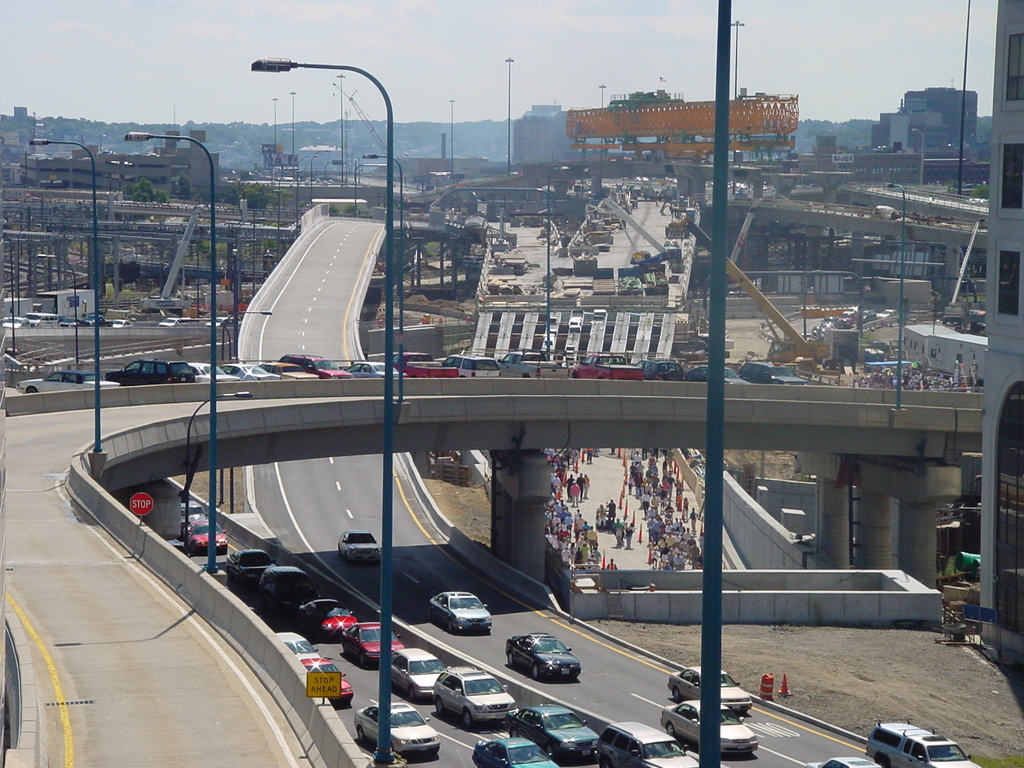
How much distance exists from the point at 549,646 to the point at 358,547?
14.6 metres

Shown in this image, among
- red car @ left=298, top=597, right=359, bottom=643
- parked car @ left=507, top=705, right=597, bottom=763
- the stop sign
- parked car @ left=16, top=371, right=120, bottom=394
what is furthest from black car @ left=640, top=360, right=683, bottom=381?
parked car @ left=507, top=705, right=597, bottom=763

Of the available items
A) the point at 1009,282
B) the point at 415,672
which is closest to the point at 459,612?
the point at 415,672

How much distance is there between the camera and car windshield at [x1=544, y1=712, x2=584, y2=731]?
26422mm

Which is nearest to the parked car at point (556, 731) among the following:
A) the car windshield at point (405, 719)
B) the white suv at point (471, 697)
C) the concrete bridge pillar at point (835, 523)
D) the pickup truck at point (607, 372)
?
the white suv at point (471, 697)

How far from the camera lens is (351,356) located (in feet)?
246

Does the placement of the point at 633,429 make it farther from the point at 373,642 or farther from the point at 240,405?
the point at 373,642

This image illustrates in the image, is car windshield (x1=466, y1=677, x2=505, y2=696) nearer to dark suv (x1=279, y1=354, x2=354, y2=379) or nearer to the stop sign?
the stop sign

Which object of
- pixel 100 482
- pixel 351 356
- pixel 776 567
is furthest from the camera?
pixel 351 356

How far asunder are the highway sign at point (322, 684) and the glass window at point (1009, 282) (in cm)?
2648

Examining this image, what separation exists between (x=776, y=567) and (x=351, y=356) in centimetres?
3193

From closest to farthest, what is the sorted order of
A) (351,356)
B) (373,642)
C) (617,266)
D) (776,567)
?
(373,642)
(776,567)
(351,356)
(617,266)

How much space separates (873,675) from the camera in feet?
113

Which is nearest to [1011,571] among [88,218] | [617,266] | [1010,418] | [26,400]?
[1010,418]

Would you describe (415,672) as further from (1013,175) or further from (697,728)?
(1013,175)
